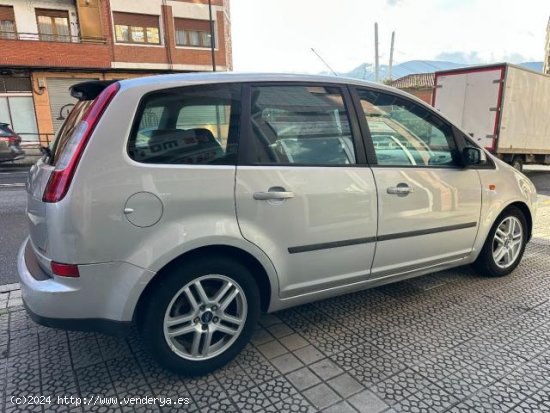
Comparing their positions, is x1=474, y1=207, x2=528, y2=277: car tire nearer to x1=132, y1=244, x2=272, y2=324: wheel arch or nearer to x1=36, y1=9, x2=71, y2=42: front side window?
x1=132, y1=244, x2=272, y2=324: wheel arch

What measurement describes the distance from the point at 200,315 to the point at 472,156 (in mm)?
2511

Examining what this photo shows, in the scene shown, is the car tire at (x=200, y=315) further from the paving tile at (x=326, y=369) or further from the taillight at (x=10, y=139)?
the taillight at (x=10, y=139)

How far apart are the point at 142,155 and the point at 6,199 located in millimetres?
7550

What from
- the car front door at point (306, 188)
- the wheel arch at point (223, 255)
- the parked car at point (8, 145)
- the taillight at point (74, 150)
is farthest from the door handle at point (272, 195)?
the parked car at point (8, 145)

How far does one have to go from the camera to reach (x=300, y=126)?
2.64 metres

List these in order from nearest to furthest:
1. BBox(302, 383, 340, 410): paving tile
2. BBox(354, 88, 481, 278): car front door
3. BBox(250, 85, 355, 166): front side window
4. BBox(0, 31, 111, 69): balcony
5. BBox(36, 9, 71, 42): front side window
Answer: BBox(302, 383, 340, 410): paving tile
BBox(250, 85, 355, 166): front side window
BBox(354, 88, 481, 278): car front door
BBox(0, 31, 111, 69): balcony
BBox(36, 9, 71, 42): front side window

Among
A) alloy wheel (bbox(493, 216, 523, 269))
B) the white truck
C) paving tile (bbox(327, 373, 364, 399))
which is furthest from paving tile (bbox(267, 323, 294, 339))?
the white truck

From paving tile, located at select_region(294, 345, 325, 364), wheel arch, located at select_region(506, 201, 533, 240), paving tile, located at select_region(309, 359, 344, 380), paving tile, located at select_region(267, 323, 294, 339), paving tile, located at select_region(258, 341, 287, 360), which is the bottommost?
paving tile, located at select_region(267, 323, 294, 339)

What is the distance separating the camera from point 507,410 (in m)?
2.09

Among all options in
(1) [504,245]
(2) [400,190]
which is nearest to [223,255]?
(2) [400,190]

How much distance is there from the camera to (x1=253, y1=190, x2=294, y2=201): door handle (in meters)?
2.37

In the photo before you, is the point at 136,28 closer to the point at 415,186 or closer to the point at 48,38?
the point at 48,38

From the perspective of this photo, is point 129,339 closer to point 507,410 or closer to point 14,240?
point 507,410

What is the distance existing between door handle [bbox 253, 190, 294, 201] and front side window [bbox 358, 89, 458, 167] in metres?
0.83
